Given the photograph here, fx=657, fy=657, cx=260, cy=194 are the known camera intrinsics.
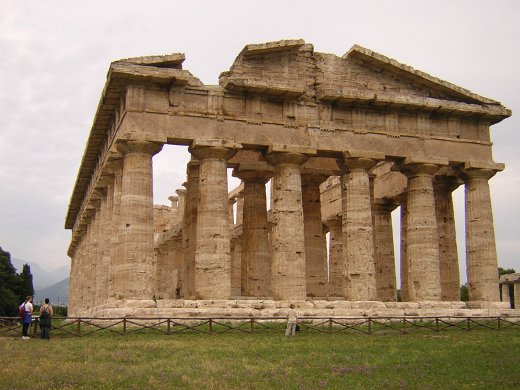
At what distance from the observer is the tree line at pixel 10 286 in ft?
209

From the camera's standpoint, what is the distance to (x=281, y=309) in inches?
1084

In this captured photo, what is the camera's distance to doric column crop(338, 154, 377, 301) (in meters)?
29.5

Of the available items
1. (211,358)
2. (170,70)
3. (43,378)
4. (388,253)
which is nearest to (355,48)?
(170,70)

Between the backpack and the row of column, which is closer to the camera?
the backpack

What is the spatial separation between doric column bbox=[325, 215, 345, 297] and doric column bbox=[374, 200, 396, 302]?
9.87 feet

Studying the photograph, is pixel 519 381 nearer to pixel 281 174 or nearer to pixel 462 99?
pixel 281 174

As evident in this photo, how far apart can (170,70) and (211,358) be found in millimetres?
14176

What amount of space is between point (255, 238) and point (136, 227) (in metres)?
7.94

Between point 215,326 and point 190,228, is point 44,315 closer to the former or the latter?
point 215,326

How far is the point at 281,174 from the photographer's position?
29859mm

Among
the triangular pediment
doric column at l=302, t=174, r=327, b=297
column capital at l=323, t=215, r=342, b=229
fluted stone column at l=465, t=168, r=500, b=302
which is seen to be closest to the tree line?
column capital at l=323, t=215, r=342, b=229

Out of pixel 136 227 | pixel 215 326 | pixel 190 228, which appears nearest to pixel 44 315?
pixel 136 227

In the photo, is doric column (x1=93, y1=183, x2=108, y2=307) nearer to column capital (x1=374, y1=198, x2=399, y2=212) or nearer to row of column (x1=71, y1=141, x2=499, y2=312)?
row of column (x1=71, y1=141, x2=499, y2=312)

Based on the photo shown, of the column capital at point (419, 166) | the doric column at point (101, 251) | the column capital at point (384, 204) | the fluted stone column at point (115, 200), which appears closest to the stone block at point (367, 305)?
the column capital at point (419, 166)
